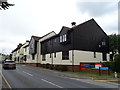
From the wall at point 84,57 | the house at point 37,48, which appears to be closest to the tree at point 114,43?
the wall at point 84,57

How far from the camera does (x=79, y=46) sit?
31031 mm

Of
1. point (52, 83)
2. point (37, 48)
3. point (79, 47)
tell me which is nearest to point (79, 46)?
point (79, 47)

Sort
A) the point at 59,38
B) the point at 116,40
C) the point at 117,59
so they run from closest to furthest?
the point at 117,59 → the point at 59,38 → the point at 116,40

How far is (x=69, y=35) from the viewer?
31.7 meters

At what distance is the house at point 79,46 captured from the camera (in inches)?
1196

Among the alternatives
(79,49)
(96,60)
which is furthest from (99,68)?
(96,60)

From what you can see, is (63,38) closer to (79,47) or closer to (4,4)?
(79,47)

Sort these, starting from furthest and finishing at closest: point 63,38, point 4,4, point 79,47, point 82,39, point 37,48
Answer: point 37,48 < point 63,38 < point 82,39 < point 79,47 < point 4,4

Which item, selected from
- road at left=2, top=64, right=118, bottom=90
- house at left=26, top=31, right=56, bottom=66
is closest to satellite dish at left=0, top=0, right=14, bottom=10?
road at left=2, top=64, right=118, bottom=90

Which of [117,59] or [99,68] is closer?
[99,68]

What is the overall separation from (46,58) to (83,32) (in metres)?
13.1

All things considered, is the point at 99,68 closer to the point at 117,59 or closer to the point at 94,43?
the point at 117,59

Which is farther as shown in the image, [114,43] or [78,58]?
[114,43]

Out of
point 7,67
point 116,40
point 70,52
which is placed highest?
point 116,40
